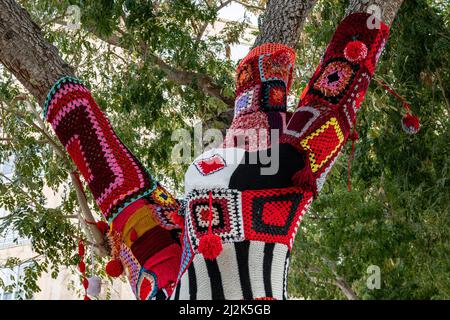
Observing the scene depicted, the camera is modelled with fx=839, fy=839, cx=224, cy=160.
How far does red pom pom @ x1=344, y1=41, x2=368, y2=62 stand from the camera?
3.01 m

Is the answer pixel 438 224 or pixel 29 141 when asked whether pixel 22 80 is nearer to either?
pixel 29 141

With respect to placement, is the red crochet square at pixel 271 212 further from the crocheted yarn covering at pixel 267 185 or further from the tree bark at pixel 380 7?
the tree bark at pixel 380 7

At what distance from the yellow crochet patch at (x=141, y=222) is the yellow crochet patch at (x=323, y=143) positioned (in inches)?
23.7

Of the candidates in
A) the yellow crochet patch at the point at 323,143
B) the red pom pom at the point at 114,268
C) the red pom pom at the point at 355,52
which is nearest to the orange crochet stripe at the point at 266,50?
the red pom pom at the point at 355,52

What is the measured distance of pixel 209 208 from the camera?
2.74 m

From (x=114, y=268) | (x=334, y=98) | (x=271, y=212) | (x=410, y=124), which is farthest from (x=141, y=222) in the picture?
(x=410, y=124)

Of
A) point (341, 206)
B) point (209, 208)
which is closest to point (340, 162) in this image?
point (341, 206)

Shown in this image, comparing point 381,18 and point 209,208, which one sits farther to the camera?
point 381,18

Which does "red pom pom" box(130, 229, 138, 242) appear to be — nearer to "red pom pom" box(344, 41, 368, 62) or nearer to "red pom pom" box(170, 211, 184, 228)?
"red pom pom" box(170, 211, 184, 228)

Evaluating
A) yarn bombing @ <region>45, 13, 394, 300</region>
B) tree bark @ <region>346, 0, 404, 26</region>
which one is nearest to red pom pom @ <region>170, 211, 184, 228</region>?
yarn bombing @ <region>45, 13, 394, 300</region>

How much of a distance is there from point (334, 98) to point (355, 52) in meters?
0.19

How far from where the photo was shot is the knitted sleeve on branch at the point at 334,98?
2.87 meters

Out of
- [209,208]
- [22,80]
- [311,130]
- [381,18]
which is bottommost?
[209,208]

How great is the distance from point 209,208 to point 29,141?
15.4 feet
